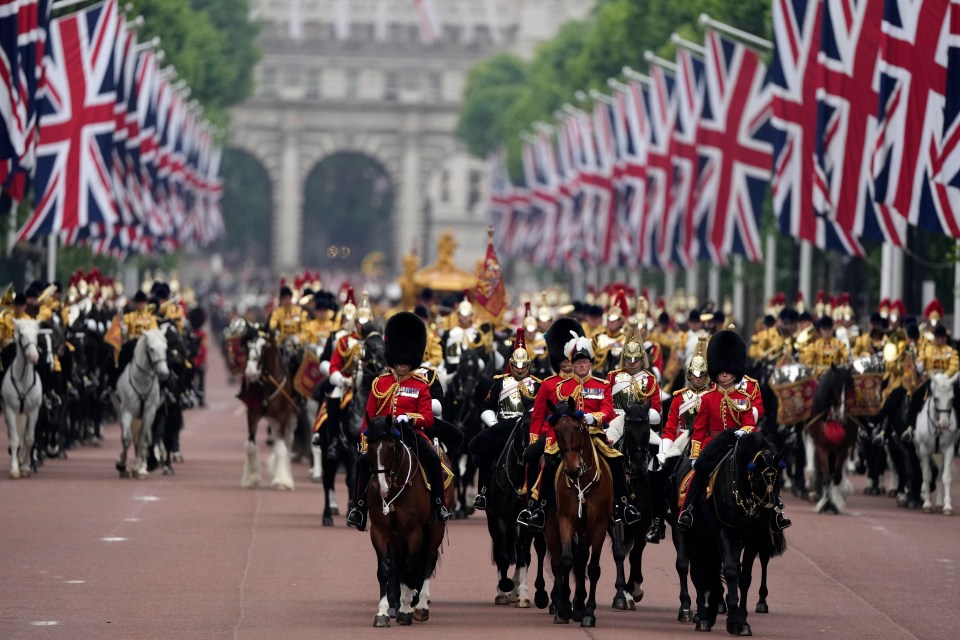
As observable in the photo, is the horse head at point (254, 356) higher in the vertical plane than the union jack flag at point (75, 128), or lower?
lower

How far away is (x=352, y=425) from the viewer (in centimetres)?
2350

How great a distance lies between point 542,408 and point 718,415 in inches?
49.6

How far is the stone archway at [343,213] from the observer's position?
530 ft

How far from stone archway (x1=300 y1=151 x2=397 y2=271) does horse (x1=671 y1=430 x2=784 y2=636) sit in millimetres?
143480

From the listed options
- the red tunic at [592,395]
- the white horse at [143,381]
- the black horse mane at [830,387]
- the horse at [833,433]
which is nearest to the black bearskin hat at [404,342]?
the red tunic at [592,395]

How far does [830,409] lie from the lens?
1072 inches

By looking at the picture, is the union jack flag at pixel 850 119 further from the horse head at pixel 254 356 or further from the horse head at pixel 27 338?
the horse head at pixel 27 338

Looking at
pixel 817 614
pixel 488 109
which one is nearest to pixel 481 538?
pixel 817 614

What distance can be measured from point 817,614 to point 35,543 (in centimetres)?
740

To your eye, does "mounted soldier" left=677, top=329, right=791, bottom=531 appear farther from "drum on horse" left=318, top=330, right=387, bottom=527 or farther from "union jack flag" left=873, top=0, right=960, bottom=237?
"union jack flag" left=873, top=0, right=960, bottom=237

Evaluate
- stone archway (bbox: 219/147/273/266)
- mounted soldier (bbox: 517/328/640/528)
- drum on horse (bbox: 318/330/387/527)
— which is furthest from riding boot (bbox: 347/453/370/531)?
stone archway (bbox: 219/147/273/266)

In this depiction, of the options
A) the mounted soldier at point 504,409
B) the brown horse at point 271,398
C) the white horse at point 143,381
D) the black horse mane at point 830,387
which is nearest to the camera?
the mounted soldier at point 504,409

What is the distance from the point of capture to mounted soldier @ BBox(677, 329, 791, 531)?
17.2m

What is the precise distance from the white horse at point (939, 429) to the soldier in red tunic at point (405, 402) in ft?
35.6
